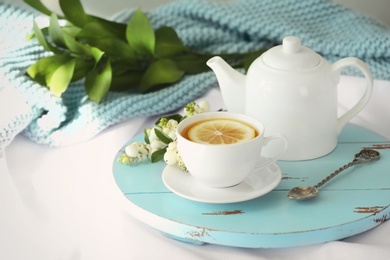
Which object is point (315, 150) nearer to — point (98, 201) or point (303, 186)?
point (303, 186)

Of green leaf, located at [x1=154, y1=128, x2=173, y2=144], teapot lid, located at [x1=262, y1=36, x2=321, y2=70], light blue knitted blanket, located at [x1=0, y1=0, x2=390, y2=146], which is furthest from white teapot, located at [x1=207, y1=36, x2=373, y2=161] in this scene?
light blue knitted blanket, located at [x1=0, y1=0, x2=390, y2=146]

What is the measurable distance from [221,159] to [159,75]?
41 centimetres

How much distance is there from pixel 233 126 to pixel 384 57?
460mm

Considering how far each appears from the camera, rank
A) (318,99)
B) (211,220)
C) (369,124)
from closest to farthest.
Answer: (211,220), (318,99), (369,124)

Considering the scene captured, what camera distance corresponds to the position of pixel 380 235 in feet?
2.38

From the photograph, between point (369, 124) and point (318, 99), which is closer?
point (318, 99)

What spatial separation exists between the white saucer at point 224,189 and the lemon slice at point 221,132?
0.18 feet

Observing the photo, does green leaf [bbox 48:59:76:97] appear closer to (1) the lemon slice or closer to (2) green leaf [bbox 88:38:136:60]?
(2) green leaf [bbox 88:38:136:60]

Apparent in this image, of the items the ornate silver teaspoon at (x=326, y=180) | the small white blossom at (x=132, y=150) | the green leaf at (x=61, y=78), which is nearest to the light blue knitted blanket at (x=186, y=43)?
the green leaf at (x=61, y=78)

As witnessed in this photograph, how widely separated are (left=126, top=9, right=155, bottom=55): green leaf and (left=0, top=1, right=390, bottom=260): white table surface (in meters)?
0.14

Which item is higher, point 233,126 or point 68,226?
point 233,126

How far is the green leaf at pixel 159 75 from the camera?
3.59ft

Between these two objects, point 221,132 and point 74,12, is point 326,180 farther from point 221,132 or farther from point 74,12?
point 74,12

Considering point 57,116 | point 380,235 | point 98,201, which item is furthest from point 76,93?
point 380,235
